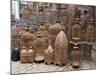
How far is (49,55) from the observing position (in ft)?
7.18

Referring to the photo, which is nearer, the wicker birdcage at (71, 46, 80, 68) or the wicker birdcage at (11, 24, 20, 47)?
the wicker birdcage at (11, 24, 20, 47)

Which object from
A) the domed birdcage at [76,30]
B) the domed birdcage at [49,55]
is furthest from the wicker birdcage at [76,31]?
the domed birdcage at [49,55]

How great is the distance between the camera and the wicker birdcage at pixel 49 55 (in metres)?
2.17

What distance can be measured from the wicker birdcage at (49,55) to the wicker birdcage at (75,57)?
27cm

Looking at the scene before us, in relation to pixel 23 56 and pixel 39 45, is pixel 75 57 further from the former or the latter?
pixel 23 56

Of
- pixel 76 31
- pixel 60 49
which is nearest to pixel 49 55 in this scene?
pixel 60 49

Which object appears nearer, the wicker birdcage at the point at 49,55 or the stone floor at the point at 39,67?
the stone floor at the point at 39,67

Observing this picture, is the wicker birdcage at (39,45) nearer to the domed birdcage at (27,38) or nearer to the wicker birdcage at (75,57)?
the domed birdcage at (27,38)

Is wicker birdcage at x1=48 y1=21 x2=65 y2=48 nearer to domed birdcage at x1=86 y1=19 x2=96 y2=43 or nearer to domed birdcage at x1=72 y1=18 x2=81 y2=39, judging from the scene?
domed birdcage at x1=72 y1=18 x2=81 y2=39

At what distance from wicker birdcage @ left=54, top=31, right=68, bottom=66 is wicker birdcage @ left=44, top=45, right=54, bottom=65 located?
51 millimetres

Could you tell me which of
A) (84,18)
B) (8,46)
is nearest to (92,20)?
(84,18)

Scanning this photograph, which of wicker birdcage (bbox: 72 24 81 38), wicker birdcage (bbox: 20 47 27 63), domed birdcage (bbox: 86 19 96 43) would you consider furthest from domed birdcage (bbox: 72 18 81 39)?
wicker birdcage (bbox: 20 47 27 63)

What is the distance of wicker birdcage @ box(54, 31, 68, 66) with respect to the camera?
2209 millimetres

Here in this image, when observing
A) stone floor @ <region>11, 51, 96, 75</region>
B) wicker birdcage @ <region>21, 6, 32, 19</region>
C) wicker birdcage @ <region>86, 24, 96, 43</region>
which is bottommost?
stone floor @ <region>11, 51, 96, 75</region>
